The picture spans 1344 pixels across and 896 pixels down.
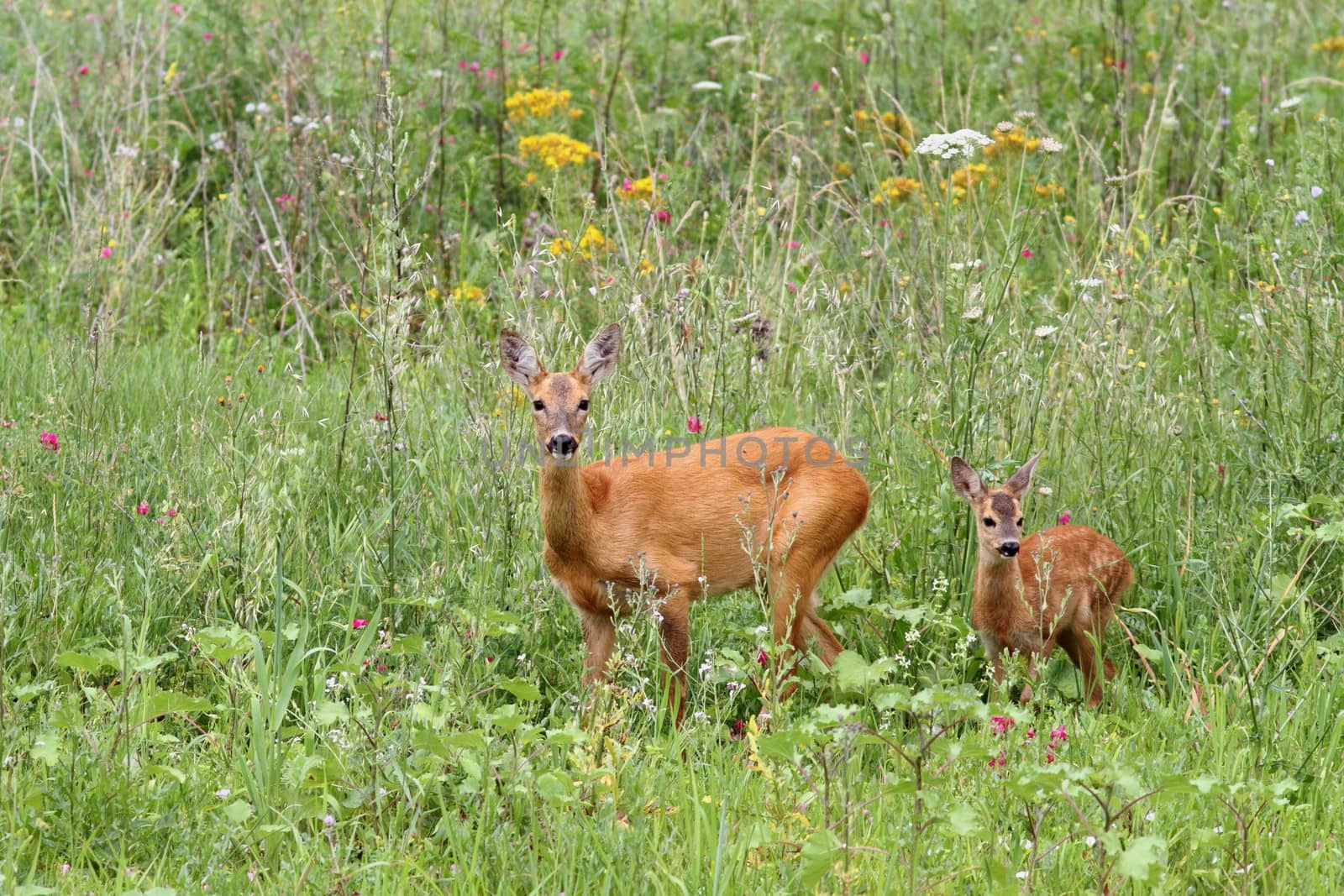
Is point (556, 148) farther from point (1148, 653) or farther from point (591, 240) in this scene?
point (1148, 653)

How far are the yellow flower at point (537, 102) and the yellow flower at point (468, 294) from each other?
133cm

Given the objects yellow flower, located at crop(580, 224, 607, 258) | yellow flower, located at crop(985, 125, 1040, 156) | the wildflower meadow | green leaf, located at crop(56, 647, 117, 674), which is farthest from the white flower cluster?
green leaf, located at crop(56, 647, 117, 674)

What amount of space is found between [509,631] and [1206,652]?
86.3 inches

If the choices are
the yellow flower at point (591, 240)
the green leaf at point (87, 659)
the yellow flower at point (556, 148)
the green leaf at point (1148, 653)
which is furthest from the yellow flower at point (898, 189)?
the green leaf at point (87, 659)

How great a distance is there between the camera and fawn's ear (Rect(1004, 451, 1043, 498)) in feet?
17.1

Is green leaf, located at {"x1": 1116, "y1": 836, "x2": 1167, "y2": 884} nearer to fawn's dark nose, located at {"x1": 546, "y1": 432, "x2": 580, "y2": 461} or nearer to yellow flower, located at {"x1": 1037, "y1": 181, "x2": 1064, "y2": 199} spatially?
fawn's dark nose, located at {"x1": 546, "y1": 432, "x2": 580, "y2": 461}

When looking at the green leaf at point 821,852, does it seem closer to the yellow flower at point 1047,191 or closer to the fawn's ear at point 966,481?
the fawn's ear at point 966,481

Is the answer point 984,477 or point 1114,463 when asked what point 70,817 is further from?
point 1114,463

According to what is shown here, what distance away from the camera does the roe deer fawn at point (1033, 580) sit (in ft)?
16.8

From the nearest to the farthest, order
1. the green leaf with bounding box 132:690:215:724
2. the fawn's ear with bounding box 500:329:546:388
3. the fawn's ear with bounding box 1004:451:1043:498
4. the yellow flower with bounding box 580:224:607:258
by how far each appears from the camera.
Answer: the green leaf with bounding box 132:690:215:724, the fawn's ear with bounding box 500:329:546:388, the fawn's ear with bounding box 1004:451:1043:498, the yellow flower with bounding box 580:224:607:258

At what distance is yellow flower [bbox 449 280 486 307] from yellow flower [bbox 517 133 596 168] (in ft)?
2.61

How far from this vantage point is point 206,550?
503cm

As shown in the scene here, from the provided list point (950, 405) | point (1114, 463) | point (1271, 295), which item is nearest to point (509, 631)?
point (950, 405)

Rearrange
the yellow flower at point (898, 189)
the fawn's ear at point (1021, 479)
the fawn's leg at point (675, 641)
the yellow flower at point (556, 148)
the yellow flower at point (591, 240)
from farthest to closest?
1. the yellow flower at point (556, 148)
2. the yellow flower at point (898, 189)
3. the yellow flower at point (591, 240)
4. the fawn's ear at point (1021, 479)
5. the fawn's leg at point (675, 641)
